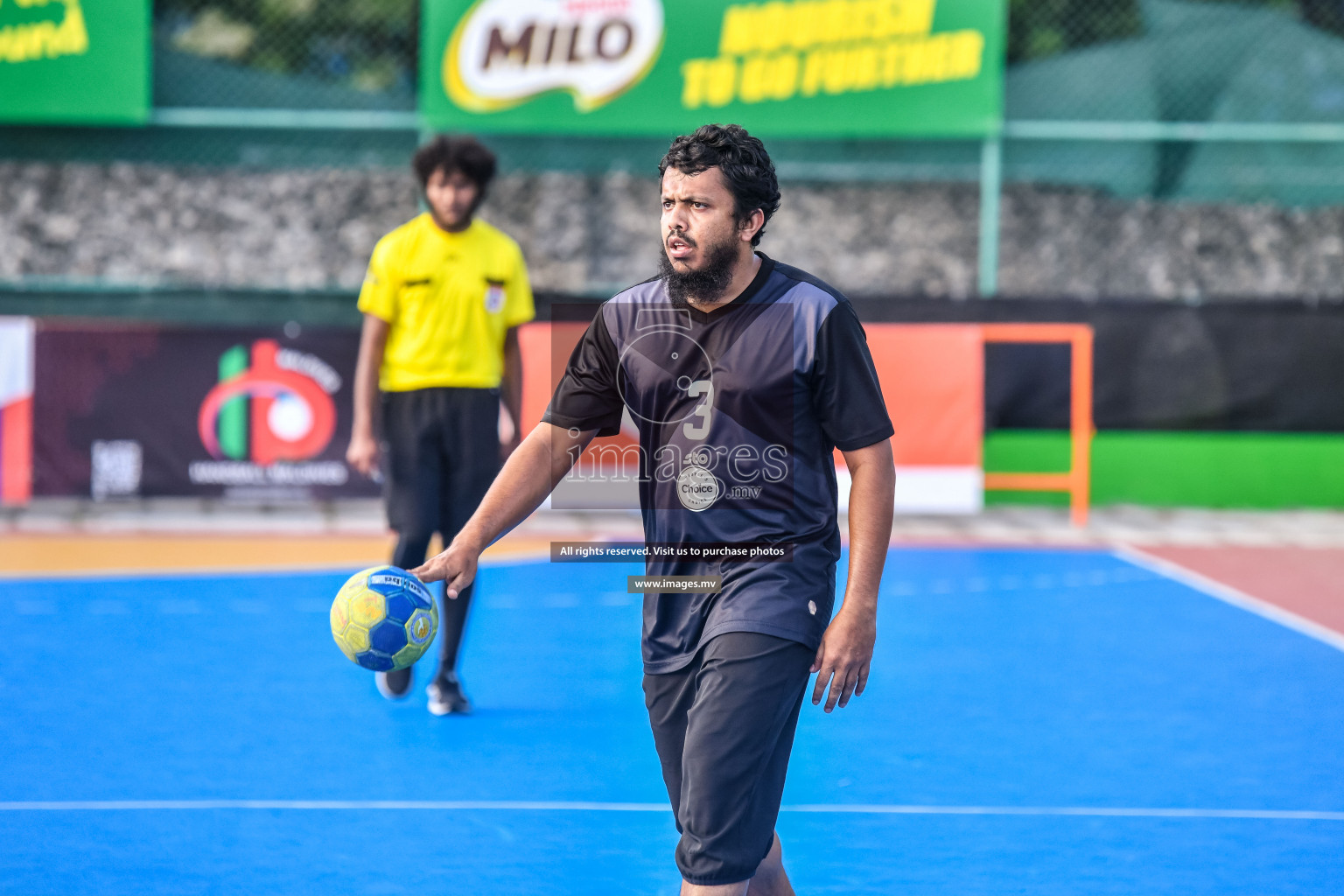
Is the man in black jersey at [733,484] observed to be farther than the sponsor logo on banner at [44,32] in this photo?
No

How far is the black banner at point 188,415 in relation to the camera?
12758 millimetres

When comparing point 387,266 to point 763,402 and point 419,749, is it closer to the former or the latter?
point 419,749

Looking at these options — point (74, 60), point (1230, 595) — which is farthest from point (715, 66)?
point (1230, 595)

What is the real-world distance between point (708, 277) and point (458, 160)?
2.98m

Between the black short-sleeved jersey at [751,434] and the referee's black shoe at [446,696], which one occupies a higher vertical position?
the black short-sleeved jersey at [751,434]

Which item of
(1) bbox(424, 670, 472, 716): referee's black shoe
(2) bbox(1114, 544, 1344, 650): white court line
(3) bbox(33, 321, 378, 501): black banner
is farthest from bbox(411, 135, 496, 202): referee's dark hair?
(3) bbox(33, 321, 378, 501): black banner

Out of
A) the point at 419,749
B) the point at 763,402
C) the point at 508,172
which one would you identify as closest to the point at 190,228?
the point at 508,172

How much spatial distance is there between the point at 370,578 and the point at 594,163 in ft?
39.7

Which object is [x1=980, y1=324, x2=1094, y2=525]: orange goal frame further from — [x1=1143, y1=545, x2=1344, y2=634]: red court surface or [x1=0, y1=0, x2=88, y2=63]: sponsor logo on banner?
[x1=0, y1=0, x2=88, y2=63]: sponsor logo on banner

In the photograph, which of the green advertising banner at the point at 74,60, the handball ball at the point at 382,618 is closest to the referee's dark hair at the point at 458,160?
the handball ball at the point at 382,618

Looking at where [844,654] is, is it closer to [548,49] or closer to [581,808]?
[581,808]

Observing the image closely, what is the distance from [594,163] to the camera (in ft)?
50.7

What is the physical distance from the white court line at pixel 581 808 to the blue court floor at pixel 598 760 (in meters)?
0.02

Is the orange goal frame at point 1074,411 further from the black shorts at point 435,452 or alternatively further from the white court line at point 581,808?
the white court line at point 581,808
